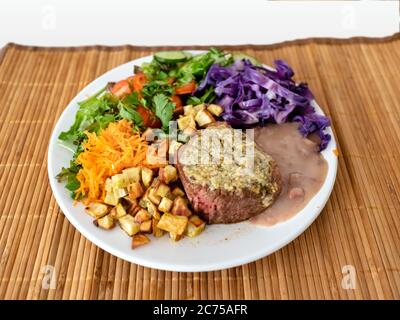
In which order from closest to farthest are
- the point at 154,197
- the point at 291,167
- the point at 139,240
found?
the point at 139,240, the point at 154,197, the point at 291,167

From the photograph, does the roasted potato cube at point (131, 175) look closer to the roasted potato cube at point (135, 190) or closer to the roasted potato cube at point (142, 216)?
the roasted potato cube at point (135, 190)

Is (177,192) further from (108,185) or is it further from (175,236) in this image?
(108,185)

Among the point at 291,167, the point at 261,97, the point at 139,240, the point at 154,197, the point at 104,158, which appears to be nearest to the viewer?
the point at 139,240

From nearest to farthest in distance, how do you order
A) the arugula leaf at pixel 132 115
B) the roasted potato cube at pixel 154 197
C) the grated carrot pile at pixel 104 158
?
the roasted potato cube at pixel 154 197 < the grated carrot pile at pixel 104 158 < the arugula leaf at pixel 132 115

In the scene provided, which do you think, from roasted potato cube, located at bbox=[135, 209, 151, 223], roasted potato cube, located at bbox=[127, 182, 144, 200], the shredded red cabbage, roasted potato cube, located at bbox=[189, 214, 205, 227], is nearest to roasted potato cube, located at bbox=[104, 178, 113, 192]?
roasted potato cube, located at bbox=[127, 182, 144, 200]

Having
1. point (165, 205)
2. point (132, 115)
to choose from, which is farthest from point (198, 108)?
point (165, 205)

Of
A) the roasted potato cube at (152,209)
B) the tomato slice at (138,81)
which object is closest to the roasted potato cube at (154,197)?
the roasted potato cube at (152,209)

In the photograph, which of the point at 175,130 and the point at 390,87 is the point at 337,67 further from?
the point at 175,130
